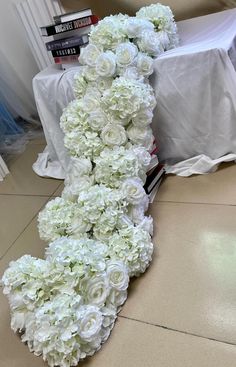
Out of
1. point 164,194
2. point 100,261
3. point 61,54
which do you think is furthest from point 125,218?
point 61,54

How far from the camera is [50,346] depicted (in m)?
0.80

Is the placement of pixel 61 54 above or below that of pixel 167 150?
above

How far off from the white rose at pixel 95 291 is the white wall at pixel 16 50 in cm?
Answer: 170

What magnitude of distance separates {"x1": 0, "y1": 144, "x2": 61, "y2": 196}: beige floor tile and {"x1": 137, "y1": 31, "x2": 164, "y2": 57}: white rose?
78 centimetres

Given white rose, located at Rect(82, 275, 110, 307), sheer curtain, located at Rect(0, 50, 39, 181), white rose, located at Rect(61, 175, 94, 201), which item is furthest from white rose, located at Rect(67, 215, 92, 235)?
sheer curtain, located at Rect(0, 50, 39, 181)

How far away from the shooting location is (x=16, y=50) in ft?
7.17

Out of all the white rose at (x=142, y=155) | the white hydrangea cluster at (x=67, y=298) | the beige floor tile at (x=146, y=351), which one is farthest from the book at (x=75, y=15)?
the beige floor tile at (x=146, y=351)

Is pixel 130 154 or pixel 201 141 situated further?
pixel 201 141

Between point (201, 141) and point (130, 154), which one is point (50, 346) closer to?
point (130, 154)

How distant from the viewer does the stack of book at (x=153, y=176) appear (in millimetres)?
1326

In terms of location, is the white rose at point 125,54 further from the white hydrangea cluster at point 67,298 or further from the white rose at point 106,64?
the white hydrangea cluster at point 67,298

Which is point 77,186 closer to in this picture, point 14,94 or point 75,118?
point 75,118

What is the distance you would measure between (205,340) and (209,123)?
0.78 meters

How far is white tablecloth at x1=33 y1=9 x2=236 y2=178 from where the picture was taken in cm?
117
